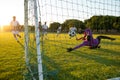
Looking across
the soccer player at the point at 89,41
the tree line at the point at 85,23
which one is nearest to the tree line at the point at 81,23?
the tree line at the point at 85,23

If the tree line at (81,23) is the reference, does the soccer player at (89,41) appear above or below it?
below

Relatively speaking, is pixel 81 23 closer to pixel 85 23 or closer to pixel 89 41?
pixel 85 23

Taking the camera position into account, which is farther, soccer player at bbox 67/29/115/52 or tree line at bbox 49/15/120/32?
soccer player at bbox 67/29/115/52

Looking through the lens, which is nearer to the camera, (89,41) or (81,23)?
(81,23)

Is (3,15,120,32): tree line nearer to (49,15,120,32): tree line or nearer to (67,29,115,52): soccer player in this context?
(49,15,120,32): tree line

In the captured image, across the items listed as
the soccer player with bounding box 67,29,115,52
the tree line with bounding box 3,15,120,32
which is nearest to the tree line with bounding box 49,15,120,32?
the tree line with bounding box 3,15,120,32

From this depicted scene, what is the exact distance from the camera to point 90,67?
24.4ft

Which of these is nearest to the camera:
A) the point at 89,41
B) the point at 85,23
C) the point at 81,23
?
the point at 81,23

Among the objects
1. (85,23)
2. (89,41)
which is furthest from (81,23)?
(89,41)

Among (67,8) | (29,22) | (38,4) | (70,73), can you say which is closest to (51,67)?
(70,73)

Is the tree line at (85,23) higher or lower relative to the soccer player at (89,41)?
higher

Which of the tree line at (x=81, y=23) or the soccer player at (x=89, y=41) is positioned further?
the soccer player at (x=89, y=41)

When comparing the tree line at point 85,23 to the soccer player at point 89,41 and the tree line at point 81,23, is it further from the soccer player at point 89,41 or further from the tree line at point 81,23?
the soccer player at point 89,41

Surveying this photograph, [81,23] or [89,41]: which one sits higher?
[81,23]
